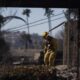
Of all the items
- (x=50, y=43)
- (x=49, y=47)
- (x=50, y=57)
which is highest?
(x=50, y=43)

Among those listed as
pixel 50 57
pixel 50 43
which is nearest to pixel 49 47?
pixel 50 43

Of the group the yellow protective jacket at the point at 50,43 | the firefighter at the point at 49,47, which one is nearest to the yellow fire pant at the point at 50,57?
the firefighter at the point at 49,47

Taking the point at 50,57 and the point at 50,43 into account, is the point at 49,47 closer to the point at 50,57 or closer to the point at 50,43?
the point at 50,43

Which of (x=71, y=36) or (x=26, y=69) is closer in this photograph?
(x=26, y=69)

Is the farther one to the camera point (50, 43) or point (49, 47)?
point (49, 47)

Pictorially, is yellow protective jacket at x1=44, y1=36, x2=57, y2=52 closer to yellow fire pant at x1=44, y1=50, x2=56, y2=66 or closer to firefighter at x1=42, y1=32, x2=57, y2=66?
firefighter at x1=42, y1=32, x2=57, y2=66

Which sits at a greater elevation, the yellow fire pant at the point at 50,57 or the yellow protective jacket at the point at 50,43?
the yellow protective jacket at the point at 50,43

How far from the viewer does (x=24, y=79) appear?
481 inches

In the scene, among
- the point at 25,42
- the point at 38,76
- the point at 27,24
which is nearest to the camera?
the point at 38,76

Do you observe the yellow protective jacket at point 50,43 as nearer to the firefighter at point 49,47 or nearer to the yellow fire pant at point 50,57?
the firefighter at point 49,47
